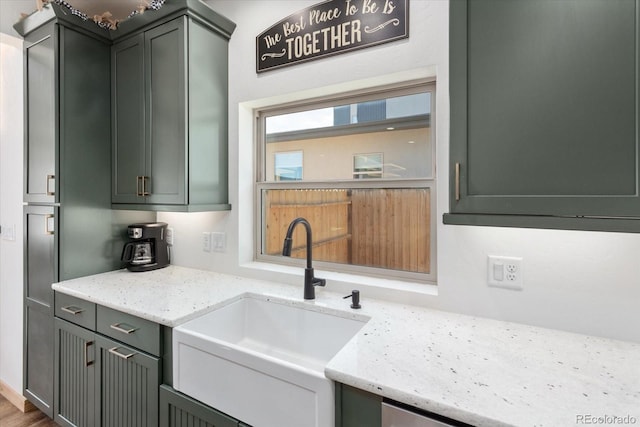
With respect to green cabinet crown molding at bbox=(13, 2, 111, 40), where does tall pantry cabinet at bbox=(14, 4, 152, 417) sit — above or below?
below

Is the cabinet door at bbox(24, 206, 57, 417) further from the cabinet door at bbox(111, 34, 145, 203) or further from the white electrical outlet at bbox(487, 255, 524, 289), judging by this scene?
the white electrical outlet at bbox(487, 255, 524, 289)

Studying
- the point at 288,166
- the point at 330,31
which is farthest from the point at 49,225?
the point at 330,31

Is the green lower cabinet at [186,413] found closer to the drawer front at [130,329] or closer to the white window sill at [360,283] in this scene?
the drawer front at [130,329]

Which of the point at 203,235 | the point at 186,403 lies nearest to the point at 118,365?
the point at 186,403

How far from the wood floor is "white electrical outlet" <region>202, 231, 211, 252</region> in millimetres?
1417

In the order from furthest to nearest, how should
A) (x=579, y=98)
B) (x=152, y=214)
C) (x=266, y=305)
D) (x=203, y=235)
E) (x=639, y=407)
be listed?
(x=152, y=214), (x=203, y=235), (x=266, y=305), (x=579, y=98), (x=639, y=407)

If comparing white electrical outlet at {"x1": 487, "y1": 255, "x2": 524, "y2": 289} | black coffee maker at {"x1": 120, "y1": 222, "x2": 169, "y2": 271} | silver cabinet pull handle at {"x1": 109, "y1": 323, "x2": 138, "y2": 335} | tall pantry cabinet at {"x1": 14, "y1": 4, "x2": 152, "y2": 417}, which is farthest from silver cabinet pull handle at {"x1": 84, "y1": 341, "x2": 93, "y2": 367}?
white electrical outlet at {"x1": 487, "y1": 255, "x2": 524, "y2": 289}

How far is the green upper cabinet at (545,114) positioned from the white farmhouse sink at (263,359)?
0.71 m

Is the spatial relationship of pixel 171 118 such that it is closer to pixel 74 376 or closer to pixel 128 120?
pixel 128 120

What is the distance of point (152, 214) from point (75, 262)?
565 mm

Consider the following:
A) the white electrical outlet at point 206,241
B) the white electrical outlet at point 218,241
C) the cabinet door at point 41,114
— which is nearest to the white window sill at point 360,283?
the white electrical outlet at point 218,241

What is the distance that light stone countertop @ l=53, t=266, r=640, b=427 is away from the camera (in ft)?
2.40

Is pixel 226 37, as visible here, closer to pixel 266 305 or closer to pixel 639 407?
pixel 266 305

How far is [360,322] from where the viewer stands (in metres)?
1.32
